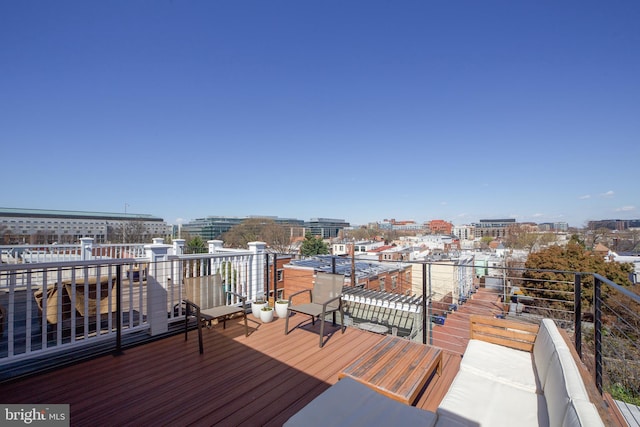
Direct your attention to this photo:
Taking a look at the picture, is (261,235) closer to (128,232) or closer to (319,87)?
(128,232)

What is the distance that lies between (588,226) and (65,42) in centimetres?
5232

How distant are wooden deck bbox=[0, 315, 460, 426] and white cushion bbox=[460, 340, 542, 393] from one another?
0.38 meters

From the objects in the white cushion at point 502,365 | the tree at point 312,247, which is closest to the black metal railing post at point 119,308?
the white cushion at point 502,365

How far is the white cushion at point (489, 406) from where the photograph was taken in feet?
5.16

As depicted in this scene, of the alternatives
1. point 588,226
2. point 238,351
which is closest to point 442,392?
point 238,351

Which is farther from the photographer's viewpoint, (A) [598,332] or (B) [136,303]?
(B) [136,303]

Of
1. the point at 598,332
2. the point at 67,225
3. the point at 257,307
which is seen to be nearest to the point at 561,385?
the point at 598,332

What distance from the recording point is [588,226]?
35812 mm

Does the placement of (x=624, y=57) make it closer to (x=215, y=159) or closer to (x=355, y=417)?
(x=355, y=417)

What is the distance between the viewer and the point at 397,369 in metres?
2.23

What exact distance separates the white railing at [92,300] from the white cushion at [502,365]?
362 centimetres

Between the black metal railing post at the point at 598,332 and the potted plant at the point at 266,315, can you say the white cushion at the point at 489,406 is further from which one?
the potted plant at the point at 266,315

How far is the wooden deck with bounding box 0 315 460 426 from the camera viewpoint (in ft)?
6.68

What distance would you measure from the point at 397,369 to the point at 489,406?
0.68 meters
